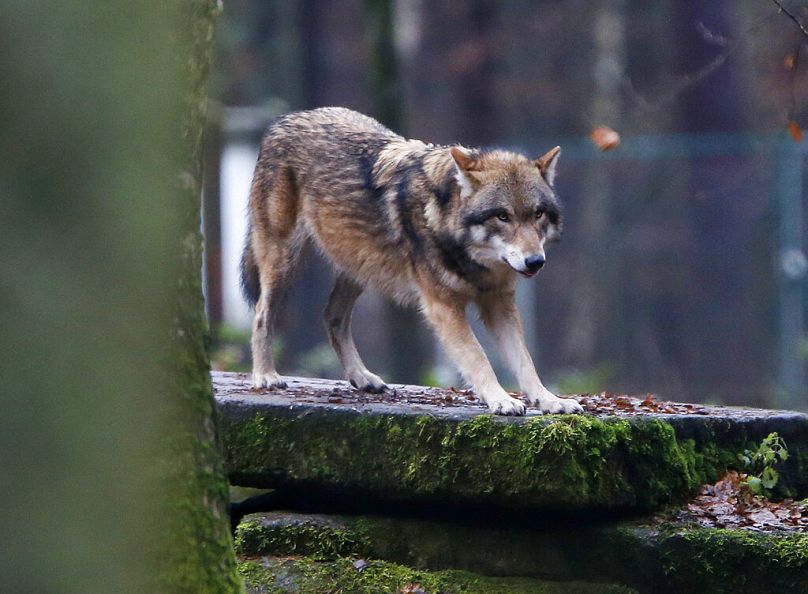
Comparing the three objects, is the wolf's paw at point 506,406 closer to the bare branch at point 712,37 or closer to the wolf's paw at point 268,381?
the wolf's paw at point 268,381

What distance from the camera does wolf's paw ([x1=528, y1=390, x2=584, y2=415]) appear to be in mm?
5664

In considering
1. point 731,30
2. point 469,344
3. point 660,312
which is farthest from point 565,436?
point 731,30

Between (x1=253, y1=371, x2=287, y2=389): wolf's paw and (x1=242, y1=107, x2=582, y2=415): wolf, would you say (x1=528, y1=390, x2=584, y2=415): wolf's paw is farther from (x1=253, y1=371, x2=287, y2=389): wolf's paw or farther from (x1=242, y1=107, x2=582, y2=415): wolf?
(x1=253, y1=371, x2=287, y2=389): wolf's paw

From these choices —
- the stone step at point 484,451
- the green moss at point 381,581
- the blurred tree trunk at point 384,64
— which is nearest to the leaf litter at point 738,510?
the stone step at point 484,451

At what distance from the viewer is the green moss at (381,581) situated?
525cm

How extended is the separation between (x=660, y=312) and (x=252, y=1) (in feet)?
49.9

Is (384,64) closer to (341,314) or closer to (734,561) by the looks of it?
(341,314)

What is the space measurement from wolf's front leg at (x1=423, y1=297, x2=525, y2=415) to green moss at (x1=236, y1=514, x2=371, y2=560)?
90cm

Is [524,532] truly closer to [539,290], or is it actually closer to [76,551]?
[76,551]

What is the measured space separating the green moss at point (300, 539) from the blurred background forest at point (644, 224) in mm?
2141

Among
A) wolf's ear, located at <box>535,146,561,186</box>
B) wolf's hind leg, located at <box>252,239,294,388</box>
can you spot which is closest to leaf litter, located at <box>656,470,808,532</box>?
wolf's ear, located at <box>535,146,561,186</box>

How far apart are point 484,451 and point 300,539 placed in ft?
3.40

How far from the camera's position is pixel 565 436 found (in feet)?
16.9

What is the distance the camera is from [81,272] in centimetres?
252
